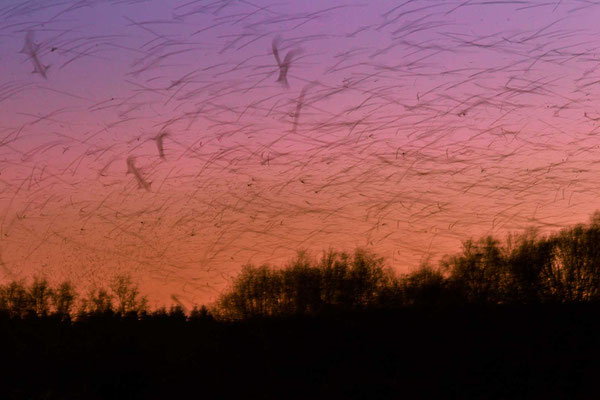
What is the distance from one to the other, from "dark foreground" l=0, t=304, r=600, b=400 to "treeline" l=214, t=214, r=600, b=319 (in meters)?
18.5

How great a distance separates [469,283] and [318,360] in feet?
125

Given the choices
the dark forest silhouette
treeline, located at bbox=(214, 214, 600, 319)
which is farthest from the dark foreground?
treeline, located at bbox=(214, 214, 600, 319)

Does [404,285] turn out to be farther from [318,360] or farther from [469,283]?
[318,360]

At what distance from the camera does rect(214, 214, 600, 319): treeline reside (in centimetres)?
6950

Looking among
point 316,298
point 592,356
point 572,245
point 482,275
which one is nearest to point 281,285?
point 316,298

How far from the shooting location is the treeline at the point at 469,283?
69.5 m

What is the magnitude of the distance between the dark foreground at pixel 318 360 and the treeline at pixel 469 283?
60.5 ft

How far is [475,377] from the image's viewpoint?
3566cm

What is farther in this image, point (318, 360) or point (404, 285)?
point (404, 285)

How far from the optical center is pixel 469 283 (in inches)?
2874

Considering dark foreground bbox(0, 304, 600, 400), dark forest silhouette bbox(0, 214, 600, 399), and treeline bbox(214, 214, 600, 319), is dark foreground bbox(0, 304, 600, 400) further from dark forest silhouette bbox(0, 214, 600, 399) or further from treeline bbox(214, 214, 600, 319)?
treeline bbox(214, 214, 600, 319)

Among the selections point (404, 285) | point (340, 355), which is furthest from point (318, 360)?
point (404, 285)

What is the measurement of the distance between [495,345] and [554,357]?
12.2 ft

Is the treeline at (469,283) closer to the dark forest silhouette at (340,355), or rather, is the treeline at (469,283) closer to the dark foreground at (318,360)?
the dark forest silhouette at (340,355)
